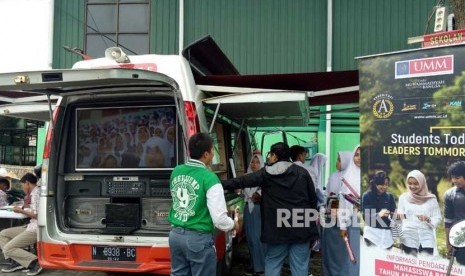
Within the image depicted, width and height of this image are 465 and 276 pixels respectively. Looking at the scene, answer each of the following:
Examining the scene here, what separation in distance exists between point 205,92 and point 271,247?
5.68 feet

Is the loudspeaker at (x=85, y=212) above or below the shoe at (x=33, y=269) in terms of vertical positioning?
above

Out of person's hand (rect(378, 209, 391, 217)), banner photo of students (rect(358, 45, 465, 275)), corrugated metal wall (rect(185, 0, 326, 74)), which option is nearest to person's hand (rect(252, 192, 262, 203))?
banner photo of students (rect(358, 45, 465, 275))

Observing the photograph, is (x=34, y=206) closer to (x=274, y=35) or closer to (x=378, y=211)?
(x=378, y=211)

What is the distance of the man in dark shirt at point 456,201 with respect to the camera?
9.47ft

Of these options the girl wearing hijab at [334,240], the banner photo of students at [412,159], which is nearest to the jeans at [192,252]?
the banner photo of students at [412,159]

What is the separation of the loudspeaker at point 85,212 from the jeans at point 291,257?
183 cm

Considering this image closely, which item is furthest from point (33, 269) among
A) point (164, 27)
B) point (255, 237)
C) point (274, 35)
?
point (274, 35)

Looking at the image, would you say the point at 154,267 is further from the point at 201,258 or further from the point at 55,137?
the point at 55,137

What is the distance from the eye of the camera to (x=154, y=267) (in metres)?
4.45

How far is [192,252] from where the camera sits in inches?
140

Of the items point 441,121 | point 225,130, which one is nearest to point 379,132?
point 441,121

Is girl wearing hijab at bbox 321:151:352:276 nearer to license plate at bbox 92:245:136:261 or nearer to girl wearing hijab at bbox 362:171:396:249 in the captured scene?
girl wearing hijab at bbox 362:171:396:249

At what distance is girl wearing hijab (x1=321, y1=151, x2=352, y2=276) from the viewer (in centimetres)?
528

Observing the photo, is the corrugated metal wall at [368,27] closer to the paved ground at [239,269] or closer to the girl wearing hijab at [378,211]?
the paved ground at [239,269]
